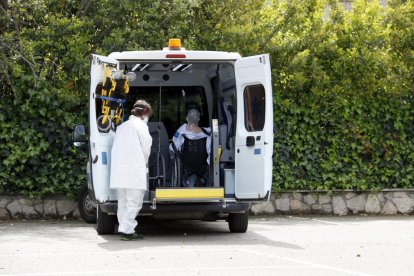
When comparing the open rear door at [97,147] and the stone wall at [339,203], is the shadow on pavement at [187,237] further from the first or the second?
the stone wall at [339,203]

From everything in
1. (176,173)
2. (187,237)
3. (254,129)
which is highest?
(254,129)

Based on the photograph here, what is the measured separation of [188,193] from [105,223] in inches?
58.8

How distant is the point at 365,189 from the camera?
17.6 m

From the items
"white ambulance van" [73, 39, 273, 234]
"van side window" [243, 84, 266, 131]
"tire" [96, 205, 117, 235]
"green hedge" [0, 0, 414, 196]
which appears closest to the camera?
"white ambulance van" [73, 39, 273, 234]

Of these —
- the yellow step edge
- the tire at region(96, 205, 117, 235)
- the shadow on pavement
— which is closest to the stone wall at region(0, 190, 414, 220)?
the shadow on pavement

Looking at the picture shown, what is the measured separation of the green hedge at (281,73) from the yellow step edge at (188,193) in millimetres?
3922

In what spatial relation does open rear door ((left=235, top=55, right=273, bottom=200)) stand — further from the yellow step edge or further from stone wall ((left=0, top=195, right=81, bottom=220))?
stone wall ((left=0, top=195, right=81, bottom=220))

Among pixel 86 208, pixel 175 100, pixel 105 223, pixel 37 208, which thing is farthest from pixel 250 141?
pixel 37 208

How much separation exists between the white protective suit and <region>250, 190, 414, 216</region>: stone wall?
193 inches

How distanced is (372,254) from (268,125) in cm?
265

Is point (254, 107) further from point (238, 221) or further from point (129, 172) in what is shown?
point (129, 172)

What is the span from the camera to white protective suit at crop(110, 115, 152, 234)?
1266 centimetres

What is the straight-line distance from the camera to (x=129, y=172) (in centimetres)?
1269

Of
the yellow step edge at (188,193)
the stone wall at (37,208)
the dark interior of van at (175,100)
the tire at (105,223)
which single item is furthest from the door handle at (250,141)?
the stone wall at (37,208)
